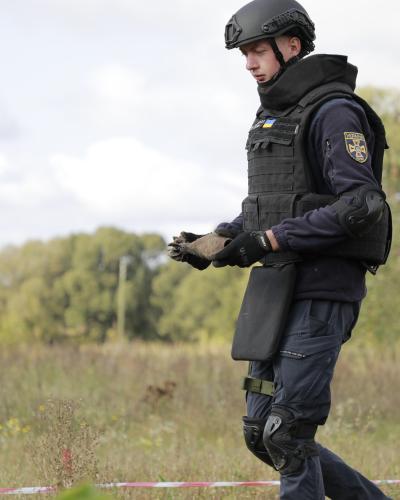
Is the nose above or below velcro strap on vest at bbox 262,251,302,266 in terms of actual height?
above

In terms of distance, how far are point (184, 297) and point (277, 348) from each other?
192 ft

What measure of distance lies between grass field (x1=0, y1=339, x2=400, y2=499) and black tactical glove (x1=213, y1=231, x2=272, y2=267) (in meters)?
1.46

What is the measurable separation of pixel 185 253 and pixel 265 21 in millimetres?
1086

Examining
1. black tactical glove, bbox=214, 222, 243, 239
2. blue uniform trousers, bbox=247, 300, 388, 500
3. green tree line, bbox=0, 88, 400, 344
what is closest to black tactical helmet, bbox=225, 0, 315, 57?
black tactical glove, bbox=214, 222, 243, 239

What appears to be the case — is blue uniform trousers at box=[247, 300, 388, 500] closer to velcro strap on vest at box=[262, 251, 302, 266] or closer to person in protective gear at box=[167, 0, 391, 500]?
person in protective gear at box=[167, 0, 391, 500]

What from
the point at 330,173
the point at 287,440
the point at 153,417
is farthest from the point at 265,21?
the point at 153,417

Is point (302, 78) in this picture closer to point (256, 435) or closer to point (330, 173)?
point (330, 173)

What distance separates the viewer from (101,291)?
70188 mm

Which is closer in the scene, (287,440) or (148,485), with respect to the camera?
(287,440)

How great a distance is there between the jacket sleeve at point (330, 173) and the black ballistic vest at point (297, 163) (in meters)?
0.06

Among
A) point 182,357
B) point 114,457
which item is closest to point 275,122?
point 114,457

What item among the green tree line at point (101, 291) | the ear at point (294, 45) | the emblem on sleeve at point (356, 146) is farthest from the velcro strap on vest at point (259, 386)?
the green tree line at point (101, 291)

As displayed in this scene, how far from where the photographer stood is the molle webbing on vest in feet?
13.4

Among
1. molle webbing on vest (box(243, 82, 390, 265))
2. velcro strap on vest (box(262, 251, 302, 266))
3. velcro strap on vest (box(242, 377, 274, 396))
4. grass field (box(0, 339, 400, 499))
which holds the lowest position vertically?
grass field (box(0, 339, 400, 499))
